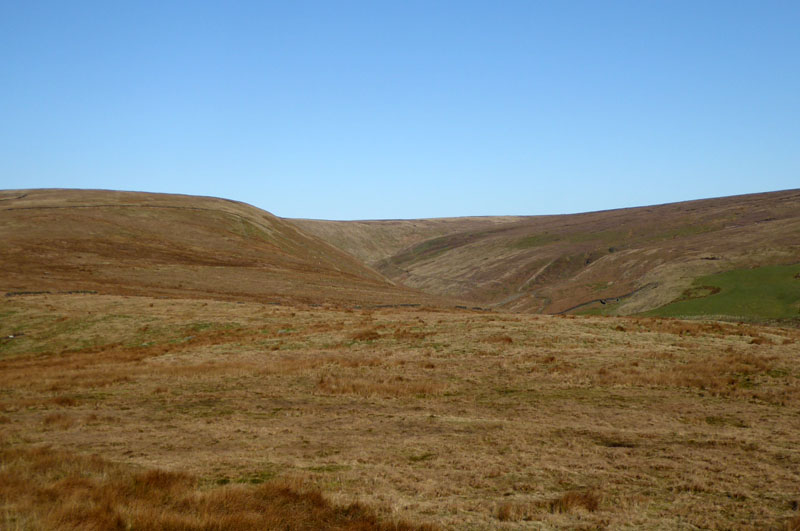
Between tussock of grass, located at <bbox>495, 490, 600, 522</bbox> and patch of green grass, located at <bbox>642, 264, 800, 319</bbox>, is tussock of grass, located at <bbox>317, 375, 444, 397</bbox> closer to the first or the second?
tussock of grass, located at <bbox>495, 490, 600, 522</bbox>

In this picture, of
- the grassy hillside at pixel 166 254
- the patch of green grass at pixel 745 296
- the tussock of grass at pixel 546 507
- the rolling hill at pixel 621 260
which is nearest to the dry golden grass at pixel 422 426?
the tussock of grass at pixel 546 507

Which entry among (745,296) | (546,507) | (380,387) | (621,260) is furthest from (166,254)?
(621,260)

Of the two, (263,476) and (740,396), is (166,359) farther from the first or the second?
Answer: (740,396)

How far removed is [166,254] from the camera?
84.2m

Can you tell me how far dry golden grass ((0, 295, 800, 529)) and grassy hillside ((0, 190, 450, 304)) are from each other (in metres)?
28.3

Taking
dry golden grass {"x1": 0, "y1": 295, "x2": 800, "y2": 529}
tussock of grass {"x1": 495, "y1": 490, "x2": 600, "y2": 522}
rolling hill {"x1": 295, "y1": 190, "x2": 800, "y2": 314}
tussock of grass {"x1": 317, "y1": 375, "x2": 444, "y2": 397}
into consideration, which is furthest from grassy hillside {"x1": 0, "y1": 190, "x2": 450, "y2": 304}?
tussock of grass {"x1": 495, "y1": 490, "x2": 600, "y2": 522}

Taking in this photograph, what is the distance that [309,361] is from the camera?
28.5m

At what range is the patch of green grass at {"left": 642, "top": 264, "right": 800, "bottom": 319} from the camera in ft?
230

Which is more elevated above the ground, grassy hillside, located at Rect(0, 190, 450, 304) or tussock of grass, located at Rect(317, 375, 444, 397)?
grassy hillside, located at Rect(0, 190, 450, 304)

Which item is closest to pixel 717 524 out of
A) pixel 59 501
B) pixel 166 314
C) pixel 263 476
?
pixel 263 476

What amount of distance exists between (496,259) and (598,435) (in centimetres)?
15867

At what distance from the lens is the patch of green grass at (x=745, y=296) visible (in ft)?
230

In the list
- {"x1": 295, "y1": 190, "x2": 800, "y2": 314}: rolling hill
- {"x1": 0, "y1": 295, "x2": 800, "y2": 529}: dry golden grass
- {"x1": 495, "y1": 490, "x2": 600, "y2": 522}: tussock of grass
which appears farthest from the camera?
{"x1": 295, "y1": 190, "x2": 800, "y2": 314}: rolling hill

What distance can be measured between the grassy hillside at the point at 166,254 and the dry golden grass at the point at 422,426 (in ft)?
93.0
